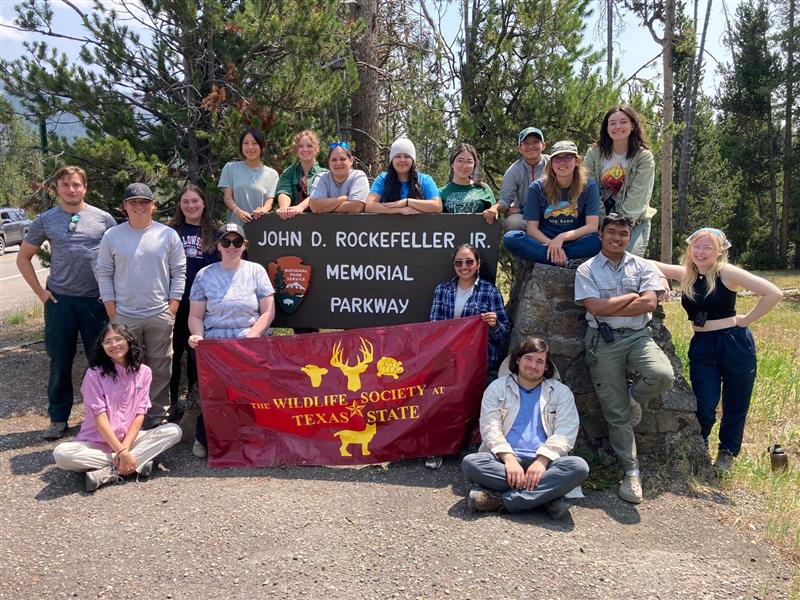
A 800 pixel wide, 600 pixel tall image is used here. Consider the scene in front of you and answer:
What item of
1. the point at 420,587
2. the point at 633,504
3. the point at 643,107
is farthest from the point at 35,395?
the point at 643,107

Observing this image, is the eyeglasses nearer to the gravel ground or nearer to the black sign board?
the black sign board

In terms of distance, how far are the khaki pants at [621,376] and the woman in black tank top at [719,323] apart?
0.41 m

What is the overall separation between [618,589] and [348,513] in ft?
5.54

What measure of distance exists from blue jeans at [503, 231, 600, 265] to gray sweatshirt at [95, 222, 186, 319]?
282cm

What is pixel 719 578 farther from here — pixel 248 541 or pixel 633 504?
pixel 248 541

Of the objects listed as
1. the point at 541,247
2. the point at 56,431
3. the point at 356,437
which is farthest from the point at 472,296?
the point at 56,431

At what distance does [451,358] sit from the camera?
497 centimetres

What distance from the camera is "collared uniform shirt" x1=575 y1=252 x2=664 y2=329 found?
4.49 m

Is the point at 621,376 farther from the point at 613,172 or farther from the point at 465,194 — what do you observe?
the point at 465,194

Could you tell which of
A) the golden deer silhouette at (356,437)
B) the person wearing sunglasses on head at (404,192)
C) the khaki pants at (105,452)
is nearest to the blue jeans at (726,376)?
the person wearing sunglasses on head at (404,192)

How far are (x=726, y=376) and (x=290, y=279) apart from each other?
3.68 m

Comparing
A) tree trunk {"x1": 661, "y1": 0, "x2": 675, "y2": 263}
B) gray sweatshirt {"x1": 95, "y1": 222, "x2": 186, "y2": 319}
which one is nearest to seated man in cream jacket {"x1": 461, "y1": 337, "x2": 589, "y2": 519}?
gray sweatshirt {"x1": 95, "y1": 222, "x2": 186, "y2": 319}

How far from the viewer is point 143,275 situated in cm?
500

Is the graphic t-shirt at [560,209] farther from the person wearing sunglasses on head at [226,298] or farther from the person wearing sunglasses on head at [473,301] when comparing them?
the person wearing sunglasses on head at [226,298]
